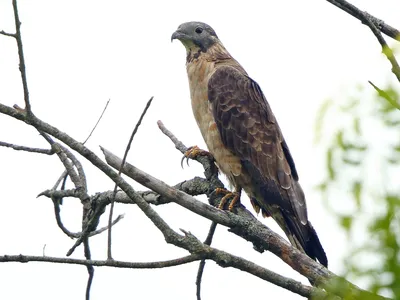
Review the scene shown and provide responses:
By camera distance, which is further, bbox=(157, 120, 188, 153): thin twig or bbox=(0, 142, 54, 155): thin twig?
bbox=(157, 120, 188, 153): thin twig

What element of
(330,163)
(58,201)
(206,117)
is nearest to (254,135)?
(206,117)

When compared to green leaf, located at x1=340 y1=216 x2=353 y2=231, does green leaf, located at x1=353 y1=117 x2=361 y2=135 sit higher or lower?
higher

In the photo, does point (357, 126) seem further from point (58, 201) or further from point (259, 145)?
point (259, 145)

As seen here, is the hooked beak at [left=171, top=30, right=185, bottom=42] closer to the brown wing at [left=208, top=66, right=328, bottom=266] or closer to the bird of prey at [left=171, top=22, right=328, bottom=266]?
the bird of prey at [left=171, top=22, right=328, bottom=266]

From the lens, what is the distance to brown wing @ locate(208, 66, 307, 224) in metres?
Answer: 5.41

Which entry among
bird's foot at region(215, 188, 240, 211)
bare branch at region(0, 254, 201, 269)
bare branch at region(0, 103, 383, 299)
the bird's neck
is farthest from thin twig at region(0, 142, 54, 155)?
the bird's neck

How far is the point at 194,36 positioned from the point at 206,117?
1152 mm

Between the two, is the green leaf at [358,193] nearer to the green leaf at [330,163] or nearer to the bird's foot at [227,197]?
the green leaf at [330,163]

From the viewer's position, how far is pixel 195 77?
5988mm

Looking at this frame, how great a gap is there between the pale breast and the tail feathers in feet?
2.12

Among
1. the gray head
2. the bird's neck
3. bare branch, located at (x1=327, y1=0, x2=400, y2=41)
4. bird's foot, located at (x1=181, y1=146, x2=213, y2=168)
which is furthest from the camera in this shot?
the gray head

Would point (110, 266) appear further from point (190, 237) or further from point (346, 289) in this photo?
point (346, 289)

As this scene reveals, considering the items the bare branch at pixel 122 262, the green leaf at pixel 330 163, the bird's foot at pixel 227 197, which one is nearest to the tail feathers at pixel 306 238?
the bird's foot at pixel 227 197

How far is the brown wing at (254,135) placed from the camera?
17.7ft
